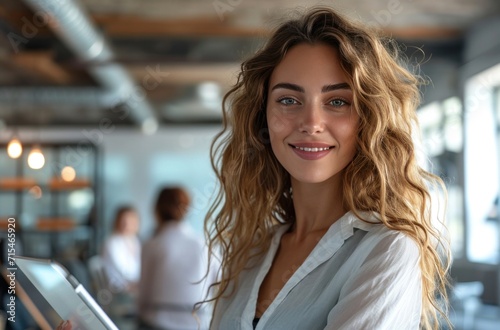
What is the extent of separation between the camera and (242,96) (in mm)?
1713

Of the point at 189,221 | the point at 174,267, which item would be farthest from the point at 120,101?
the point at 174,267

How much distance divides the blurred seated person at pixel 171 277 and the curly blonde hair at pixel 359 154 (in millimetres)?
2687

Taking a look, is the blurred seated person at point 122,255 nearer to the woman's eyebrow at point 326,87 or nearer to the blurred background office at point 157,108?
the blurred background office at point 157,108

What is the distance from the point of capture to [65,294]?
4.09 ft

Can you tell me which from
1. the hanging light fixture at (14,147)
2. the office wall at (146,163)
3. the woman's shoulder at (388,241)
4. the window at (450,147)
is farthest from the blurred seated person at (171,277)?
the office wall at (146,163)

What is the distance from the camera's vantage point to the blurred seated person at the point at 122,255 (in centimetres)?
698

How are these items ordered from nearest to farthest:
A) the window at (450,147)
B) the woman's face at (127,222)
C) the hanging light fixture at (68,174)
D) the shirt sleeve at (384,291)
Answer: the shirt sleeve at (384,291)
the window at (450,147)
the woman's face at (127,222)
the hanging light fixture at (68,174)

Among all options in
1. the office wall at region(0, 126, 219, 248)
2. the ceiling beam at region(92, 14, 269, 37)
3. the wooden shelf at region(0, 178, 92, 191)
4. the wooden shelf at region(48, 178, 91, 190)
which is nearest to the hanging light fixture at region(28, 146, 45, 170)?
the wooden shelf at region(0, 178, 92, 191)

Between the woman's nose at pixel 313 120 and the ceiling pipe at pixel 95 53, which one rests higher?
the ceiling pipe at pixel 95 53

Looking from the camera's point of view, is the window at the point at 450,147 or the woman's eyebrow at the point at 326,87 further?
the window at the point at 450,147

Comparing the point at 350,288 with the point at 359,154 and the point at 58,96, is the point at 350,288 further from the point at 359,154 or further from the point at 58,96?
the point at 58,96

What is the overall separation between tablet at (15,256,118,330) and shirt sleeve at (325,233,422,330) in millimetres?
407

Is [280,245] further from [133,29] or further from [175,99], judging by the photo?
[175,99]

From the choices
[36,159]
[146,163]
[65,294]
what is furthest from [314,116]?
[146,163]
